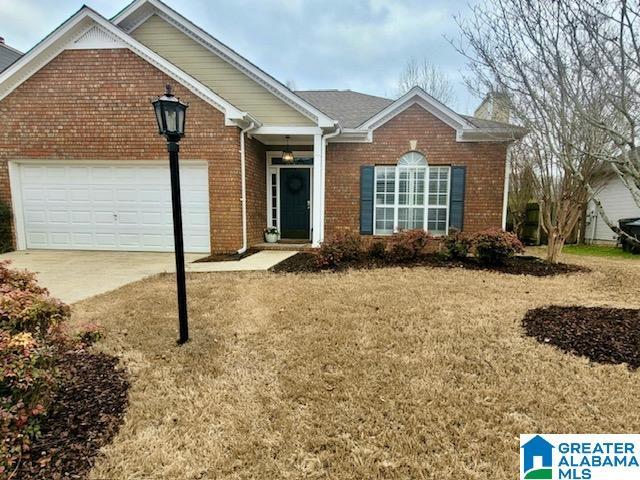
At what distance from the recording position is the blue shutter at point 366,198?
10016 mm

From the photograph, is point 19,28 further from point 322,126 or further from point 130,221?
point 322,126

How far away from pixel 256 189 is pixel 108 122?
399 centimetres

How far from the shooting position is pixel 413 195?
10.1 m

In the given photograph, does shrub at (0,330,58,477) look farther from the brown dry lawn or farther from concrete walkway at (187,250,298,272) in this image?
concrete walkway at (187,250,298,272)

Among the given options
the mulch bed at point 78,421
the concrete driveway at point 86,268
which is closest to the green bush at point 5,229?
the concrete driveway at point 86,268

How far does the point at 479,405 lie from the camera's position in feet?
8.05

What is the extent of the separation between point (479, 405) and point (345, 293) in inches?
114

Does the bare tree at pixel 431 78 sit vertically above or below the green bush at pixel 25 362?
above

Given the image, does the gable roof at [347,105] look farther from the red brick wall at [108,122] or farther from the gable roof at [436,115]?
the red brick wall at [108,122]

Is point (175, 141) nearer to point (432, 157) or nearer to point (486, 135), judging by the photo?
point (432, 157)

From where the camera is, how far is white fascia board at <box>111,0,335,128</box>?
8891 mm

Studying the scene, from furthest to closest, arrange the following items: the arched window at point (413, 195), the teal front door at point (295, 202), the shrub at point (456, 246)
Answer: the teal front door at point (295, 202) → the arched window at point (413, 195) → the shrub at point (456, 246)

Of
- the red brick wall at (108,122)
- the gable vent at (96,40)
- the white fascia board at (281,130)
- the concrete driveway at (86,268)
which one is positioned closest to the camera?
the concrete driveway at (86,268)

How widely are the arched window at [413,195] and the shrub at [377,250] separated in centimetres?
245
